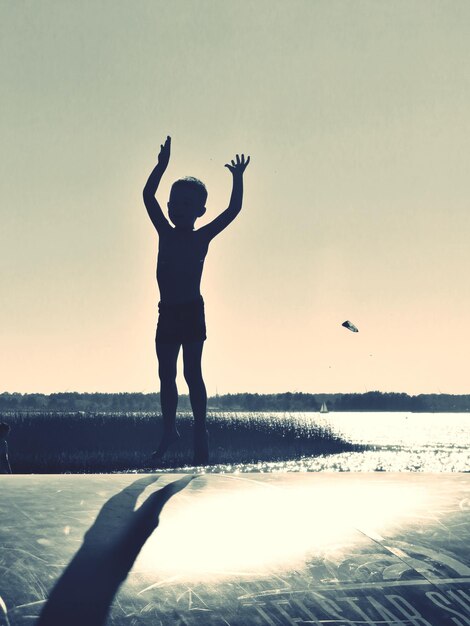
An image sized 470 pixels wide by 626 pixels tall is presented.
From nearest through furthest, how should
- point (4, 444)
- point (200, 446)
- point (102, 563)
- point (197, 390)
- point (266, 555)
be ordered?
point (102, 563) < point (266, 555) < point (200, 446) < point (197, 390) < point (4, 444)

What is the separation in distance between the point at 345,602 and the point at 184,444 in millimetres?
29654

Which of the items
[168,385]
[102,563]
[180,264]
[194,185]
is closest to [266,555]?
[102,563]

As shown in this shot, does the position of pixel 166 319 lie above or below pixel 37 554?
above

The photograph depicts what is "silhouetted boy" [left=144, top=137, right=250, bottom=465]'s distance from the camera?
8.38 meters

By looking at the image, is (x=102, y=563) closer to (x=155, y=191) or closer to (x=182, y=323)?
(x=182, y=323)

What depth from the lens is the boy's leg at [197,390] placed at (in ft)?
27.4

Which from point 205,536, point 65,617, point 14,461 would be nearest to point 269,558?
point 205,536

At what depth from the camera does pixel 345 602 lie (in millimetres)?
3412

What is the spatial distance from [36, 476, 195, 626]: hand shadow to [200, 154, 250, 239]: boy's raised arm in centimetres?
395

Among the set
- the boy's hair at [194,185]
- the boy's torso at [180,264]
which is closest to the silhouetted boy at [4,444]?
the boy's torso at [180,264]

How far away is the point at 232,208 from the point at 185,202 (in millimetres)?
558

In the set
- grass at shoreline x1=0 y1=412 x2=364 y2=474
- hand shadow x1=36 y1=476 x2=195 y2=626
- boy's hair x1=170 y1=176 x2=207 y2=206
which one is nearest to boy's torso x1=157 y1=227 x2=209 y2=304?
boy's hair x1=170 y1=176 x2=207 y2=206

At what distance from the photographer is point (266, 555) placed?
155 inches

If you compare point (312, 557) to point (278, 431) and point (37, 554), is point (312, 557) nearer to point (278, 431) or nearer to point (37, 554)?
point (37, 554)
